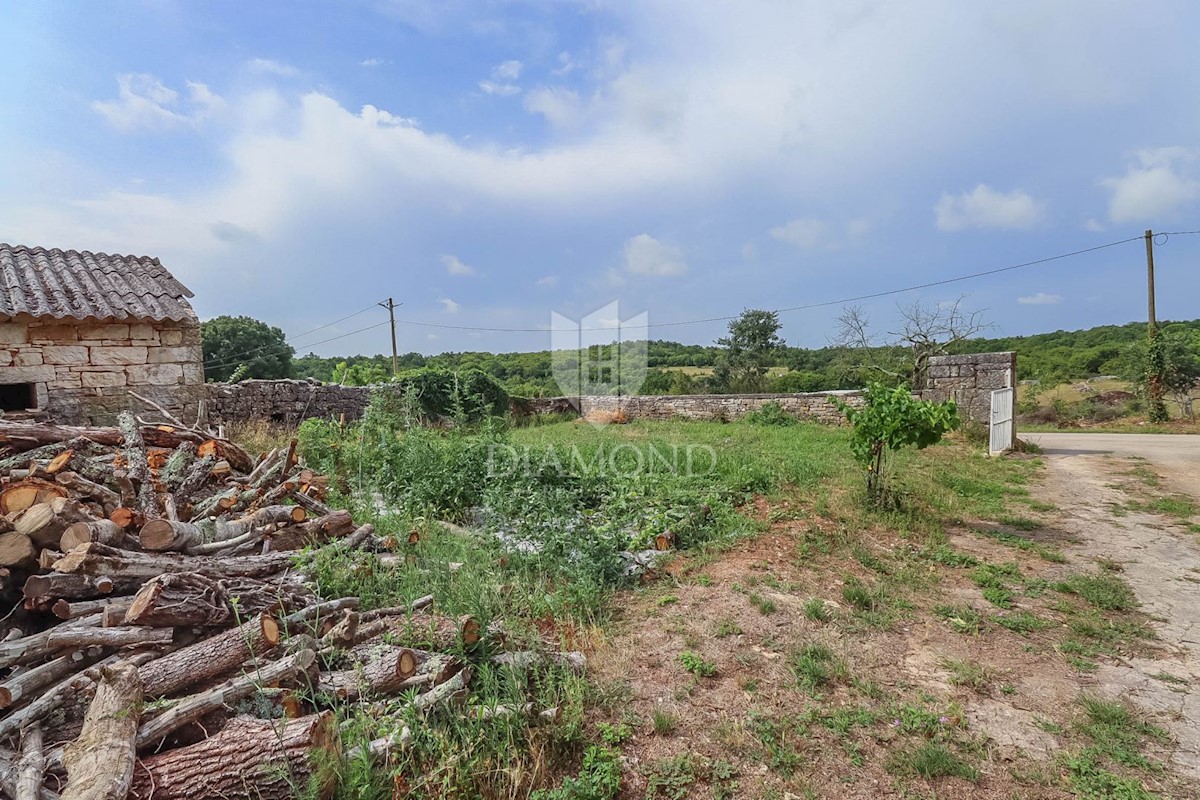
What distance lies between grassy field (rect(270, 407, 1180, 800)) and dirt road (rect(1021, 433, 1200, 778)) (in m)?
0.20

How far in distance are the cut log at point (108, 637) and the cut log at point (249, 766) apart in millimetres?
707

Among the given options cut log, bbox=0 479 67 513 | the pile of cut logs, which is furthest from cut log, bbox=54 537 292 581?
cut log, bbox=0 479 67 513

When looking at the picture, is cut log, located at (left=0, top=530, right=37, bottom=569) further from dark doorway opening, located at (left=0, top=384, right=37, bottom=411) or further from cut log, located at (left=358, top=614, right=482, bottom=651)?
dark doorway opening, located at (left=0, top=384, right=37, bottom=411)

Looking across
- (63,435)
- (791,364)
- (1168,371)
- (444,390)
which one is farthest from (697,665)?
(791,364)

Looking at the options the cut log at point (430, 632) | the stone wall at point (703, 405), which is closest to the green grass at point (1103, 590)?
the cut log at point (430, 632)

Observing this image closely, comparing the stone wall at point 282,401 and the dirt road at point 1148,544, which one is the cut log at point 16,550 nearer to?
the dirt road at point 1148,544

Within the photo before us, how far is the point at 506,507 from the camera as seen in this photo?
5.17 m

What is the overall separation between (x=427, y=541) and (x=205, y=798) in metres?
2.63

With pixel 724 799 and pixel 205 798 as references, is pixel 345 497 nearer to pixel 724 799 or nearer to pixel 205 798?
pixel 205 798

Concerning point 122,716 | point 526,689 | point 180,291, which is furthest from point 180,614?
point 180,291

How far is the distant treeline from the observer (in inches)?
783

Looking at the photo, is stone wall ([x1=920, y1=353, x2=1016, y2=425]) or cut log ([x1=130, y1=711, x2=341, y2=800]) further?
stone wall ([x1=920, y1=353, x2=1016, y2=425])

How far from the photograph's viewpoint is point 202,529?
3.86 metres

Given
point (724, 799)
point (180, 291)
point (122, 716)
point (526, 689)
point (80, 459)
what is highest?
point (180, 291)
